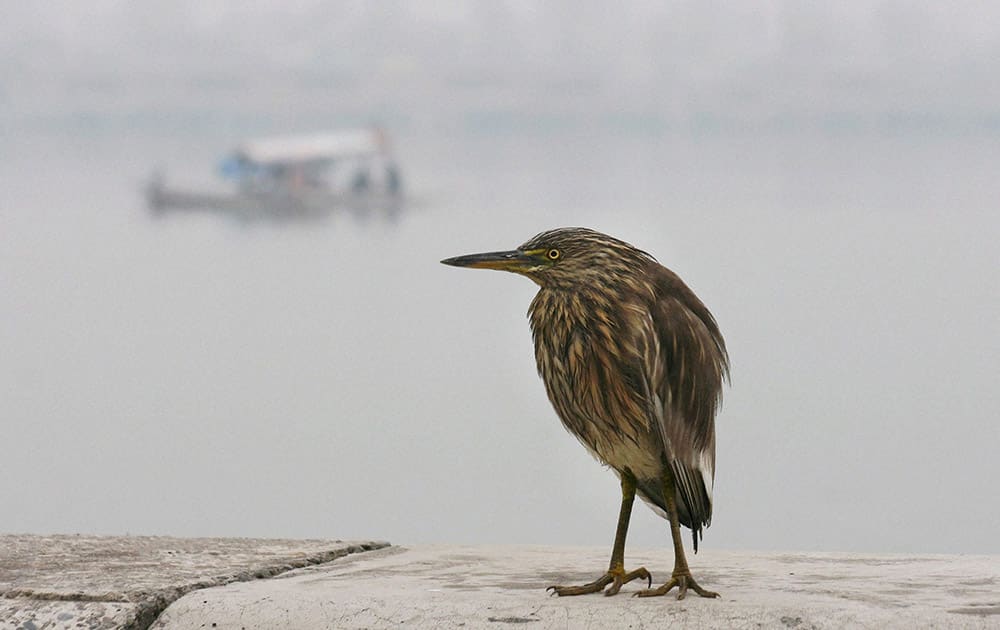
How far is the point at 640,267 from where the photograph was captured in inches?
86.1

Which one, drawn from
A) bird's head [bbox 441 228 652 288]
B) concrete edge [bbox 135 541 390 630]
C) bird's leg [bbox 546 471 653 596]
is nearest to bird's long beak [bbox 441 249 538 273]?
bird's head [bbox 441 228 652 288]

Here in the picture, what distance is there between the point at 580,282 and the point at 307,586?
2.37ft

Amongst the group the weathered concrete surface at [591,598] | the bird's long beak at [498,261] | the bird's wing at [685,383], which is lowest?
the weathered concrete surface at [591,598]

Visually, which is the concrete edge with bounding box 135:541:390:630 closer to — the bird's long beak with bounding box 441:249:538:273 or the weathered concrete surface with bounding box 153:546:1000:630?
the weathered concrete surface with bounding box 153:546:1000:630

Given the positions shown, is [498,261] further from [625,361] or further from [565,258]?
[625,361]

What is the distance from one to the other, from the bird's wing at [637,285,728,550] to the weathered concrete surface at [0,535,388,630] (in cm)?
83

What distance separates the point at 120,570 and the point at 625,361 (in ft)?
3.47

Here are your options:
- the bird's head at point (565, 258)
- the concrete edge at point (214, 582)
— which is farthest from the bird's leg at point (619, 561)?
the concrete edge at point (214, 582)

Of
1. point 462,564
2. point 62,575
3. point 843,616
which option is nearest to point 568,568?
point 462,564

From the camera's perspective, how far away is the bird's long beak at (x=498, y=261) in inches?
86.4

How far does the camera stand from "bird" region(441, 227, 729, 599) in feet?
7.00

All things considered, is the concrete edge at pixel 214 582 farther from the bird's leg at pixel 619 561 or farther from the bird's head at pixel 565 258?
the bird's head at pixel 565 258

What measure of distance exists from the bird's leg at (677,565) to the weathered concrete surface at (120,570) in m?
0.77

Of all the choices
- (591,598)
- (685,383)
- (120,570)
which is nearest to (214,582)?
(120,570)
